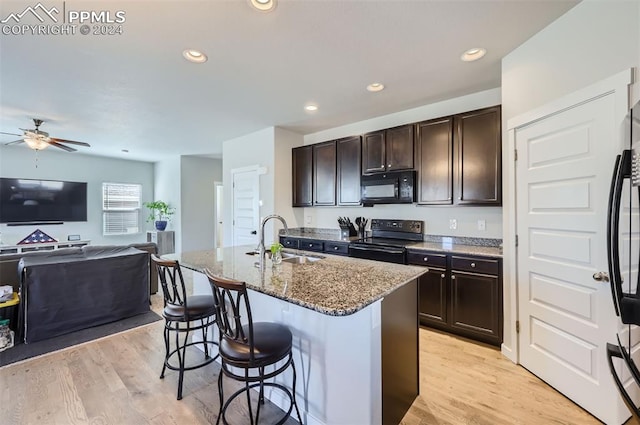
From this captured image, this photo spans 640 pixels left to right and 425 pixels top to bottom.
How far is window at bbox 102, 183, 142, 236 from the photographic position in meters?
6.95

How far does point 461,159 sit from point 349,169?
1563 millimetres

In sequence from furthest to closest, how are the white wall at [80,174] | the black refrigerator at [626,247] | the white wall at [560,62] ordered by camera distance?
the white wall at [80,174]
the white wall at [560,62]
the black refrigerator at [626,247]

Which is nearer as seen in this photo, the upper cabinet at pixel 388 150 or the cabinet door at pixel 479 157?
the cabinet door at pixel 479 157

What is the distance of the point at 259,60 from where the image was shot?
→ 2.52m

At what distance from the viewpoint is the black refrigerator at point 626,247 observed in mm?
1149

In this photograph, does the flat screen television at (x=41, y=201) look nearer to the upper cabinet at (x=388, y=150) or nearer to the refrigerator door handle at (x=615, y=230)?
the upper cabinet at (x=388, y=150)

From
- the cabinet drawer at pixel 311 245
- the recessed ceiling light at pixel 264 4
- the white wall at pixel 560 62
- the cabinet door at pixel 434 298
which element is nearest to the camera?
the white wall at pixel 560 62

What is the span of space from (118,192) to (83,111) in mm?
4070

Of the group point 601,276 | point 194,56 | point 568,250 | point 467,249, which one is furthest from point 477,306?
point 194,56

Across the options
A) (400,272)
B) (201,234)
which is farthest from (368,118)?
(201,234)

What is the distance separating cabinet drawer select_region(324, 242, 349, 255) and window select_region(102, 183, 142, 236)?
242 inches

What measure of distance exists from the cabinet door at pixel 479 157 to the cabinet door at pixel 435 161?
4.0 inches

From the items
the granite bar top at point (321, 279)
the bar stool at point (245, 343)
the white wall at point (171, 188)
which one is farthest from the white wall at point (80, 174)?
the bar stool at point (245, 343)

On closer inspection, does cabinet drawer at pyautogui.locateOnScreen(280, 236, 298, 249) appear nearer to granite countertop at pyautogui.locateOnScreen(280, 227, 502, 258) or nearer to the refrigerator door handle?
granite countertop at pyautogui.locateOnScreen(280, 227, 502, 258)
